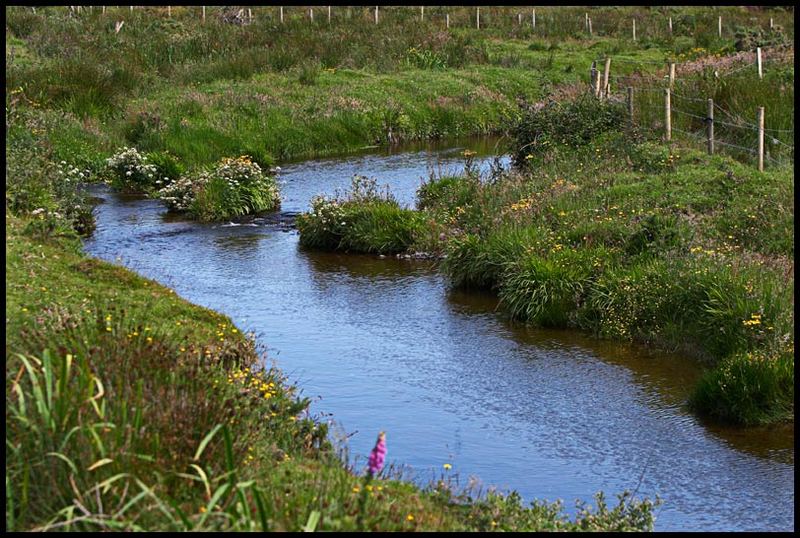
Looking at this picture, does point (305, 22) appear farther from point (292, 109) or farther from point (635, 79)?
point (635, 79)

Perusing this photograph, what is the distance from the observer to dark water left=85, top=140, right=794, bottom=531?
33.4 feet

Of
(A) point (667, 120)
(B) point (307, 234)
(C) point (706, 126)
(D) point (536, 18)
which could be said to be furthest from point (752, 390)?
(D) point (536, 18)

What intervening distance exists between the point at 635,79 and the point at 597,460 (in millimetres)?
20007

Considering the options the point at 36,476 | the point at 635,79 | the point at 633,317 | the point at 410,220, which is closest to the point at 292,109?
the point at 635,79

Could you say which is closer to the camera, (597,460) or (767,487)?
(767,487)

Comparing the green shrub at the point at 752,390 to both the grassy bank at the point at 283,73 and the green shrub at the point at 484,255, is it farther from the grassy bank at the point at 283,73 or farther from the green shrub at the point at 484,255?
the grassy bank at the point at 283,73

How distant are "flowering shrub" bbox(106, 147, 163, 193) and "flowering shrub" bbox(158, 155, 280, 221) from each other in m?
1.57

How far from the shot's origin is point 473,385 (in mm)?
12766

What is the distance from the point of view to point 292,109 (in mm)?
31469

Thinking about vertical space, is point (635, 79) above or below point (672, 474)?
above

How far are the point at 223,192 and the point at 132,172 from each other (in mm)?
3517

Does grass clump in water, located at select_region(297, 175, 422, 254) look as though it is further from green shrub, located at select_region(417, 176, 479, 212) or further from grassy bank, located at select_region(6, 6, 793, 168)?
grassy bank, located at select_region(6, 6, 793, 168)

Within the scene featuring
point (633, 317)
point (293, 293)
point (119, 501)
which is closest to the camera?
point (119, 501)

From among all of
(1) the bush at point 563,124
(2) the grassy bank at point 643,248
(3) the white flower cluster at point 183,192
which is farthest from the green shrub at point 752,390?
(3) the white flower cluster at point 183,192
